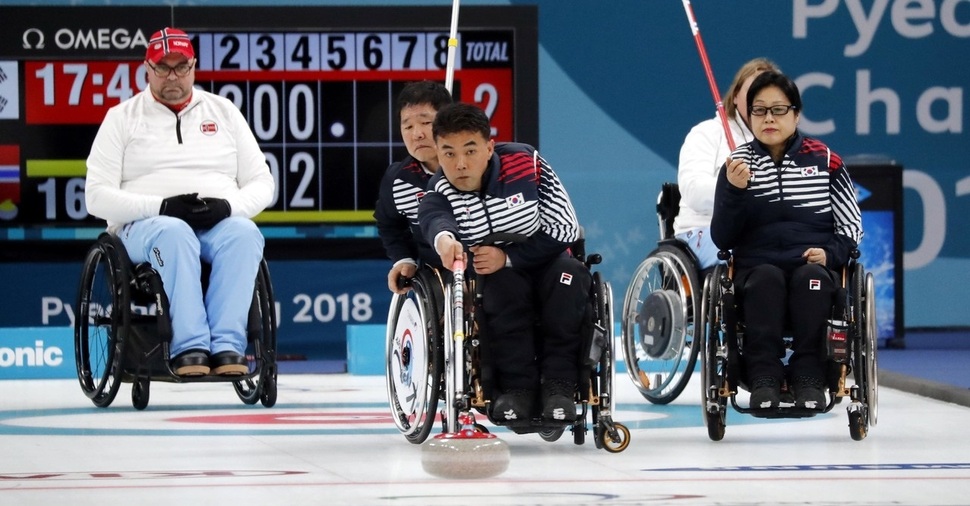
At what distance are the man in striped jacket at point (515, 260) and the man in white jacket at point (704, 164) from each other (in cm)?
125

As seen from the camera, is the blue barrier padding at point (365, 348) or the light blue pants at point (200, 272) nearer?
the light blue pants at point (200, 272)

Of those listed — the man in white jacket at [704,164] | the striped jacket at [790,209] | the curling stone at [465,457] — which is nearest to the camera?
the curling stone at [465,457]

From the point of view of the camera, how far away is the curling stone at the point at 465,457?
10.4 feet

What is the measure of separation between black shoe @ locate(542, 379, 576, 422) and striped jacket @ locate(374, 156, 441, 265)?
595 mm

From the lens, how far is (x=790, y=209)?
13.3 ft

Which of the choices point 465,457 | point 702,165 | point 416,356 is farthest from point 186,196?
point 465,457

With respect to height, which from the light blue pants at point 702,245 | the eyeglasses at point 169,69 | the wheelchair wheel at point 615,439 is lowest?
the wheelchair wheel at point 615,439

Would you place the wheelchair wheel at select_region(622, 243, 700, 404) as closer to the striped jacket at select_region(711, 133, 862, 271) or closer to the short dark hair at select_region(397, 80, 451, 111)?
the striped jacket at select_region(711, 133, 862, 271)

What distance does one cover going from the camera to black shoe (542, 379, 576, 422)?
3.55 m

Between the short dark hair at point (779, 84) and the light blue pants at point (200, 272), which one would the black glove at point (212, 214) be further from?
the short dark hair at point (779, 84)

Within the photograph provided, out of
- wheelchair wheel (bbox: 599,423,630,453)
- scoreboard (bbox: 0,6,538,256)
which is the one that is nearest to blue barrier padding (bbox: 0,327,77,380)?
scoreboard (bbox: 0,6,538,256)

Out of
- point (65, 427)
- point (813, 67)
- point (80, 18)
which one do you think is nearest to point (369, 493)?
point (65, 427)

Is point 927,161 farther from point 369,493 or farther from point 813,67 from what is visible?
point 369,493

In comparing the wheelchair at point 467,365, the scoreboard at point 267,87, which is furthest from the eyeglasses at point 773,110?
the scoreboard at point 267,87
